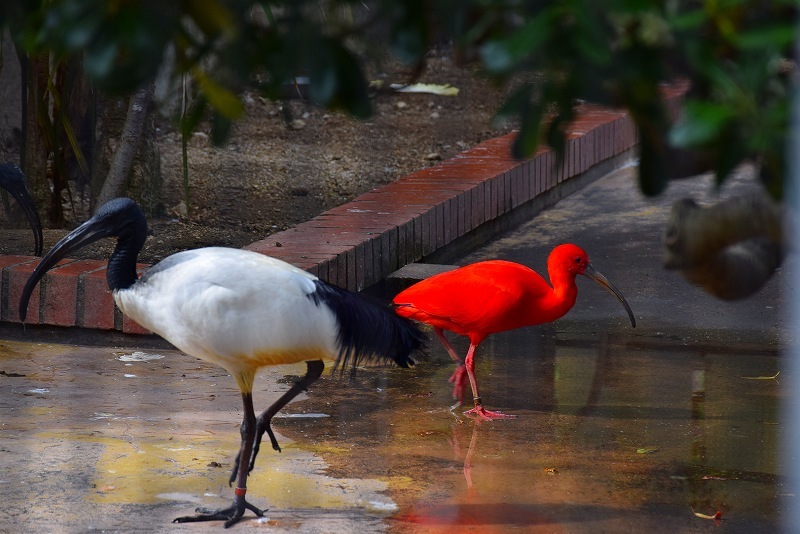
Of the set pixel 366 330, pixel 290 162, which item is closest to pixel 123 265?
pixel 366 330

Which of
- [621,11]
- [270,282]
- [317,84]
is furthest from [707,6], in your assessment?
[270,282]

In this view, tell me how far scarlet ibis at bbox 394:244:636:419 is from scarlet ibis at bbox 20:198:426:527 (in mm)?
812

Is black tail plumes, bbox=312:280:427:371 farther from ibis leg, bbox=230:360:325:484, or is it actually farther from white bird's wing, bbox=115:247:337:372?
ibis leg, bbox=230:360:325:484

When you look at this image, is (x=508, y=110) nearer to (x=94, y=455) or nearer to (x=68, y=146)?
(x=94, y=455)

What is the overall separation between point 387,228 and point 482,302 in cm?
157

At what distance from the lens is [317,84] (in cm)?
133

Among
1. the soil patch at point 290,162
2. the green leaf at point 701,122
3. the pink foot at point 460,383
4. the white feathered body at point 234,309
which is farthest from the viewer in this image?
the soil patch at point 290,162

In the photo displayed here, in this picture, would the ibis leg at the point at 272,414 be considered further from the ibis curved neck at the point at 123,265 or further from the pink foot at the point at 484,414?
the pink foot at the point at 484,414

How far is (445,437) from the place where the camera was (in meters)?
4.39

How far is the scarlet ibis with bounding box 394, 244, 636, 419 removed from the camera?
472cm

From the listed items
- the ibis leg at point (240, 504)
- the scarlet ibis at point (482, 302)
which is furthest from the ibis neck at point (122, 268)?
the scarlet ibis at point (482, 302)

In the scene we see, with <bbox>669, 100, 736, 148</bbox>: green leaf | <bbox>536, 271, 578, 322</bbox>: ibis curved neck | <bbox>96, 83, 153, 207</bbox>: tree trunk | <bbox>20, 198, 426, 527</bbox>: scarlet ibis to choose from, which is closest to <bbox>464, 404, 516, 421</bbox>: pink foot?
<bbox>536, 271, 578, 322</bbox>: ibis curved neck

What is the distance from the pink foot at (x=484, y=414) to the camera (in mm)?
4633

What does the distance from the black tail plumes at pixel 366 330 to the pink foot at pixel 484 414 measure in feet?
2.57
